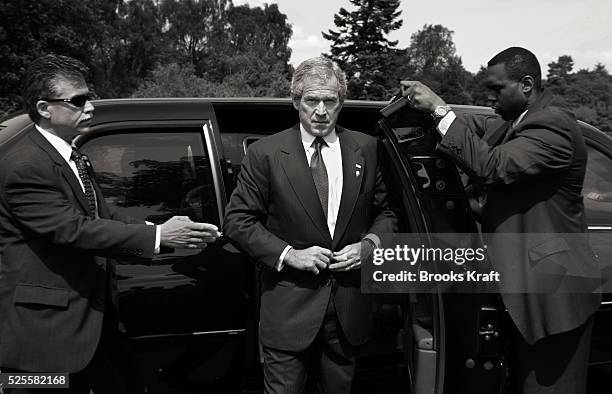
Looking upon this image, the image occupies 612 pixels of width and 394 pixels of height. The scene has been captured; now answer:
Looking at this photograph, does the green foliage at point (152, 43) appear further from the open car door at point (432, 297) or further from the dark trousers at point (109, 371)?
the open car door at point (432, 297)

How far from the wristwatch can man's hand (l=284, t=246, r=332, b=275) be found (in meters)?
0.66

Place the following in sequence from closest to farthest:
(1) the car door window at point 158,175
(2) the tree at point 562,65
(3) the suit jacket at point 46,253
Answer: (3) the suit jacket at point 46,253 < (1) the car door window at point 158,175 < (2) the tree at point 562,65

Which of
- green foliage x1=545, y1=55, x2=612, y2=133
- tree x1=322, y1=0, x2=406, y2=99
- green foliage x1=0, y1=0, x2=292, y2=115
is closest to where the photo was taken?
green foliage x1=0, y1=0, x2=292, y2=115

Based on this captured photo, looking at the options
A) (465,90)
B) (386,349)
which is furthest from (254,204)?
(465,90)

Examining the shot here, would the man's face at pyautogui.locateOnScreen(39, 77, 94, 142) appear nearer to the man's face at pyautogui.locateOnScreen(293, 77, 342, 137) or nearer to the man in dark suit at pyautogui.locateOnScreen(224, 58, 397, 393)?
the man in dark suit at pyautogui.locateOnScreen(224, 58, 397, 393)

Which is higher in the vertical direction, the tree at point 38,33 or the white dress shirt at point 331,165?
the tree at point 38,33

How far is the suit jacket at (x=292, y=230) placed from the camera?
2.10 meters

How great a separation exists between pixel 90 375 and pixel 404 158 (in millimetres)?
1458

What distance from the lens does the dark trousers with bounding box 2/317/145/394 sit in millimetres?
2053

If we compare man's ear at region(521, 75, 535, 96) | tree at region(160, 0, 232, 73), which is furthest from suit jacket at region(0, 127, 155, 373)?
tree at region(160, 0, 232, 73)

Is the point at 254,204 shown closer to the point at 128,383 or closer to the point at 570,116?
the point at 128,383

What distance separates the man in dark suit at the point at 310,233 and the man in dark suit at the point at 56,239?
0.26 metres

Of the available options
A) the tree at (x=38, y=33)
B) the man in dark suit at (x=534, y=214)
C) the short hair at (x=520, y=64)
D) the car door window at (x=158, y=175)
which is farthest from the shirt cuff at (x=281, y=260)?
the tree at (x=38, y=33)

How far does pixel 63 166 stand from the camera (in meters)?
1.92
